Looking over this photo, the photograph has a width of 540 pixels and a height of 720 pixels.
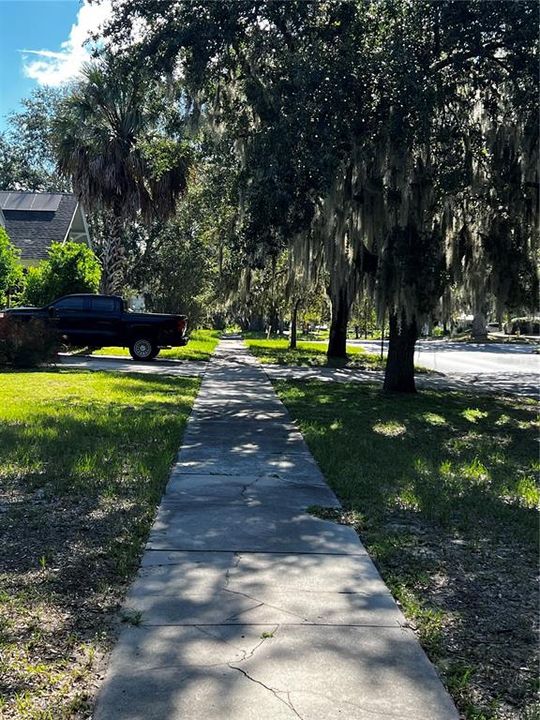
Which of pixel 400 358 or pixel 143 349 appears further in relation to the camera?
pixel 143 349

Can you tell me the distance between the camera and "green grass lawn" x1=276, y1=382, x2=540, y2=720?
3330 millimetres

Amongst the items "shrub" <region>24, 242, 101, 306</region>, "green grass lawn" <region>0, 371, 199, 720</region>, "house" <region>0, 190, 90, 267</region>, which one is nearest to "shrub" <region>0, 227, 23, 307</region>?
"shrub" <region>24, 242, 101, 306</region>

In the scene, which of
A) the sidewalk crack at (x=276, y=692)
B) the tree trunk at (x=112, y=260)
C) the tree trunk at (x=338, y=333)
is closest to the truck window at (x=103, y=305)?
the tree trunk at (x=112, y=260)

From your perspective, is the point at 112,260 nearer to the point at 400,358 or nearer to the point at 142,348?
the point at 142,348

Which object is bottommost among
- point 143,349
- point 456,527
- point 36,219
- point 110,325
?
point 456,527

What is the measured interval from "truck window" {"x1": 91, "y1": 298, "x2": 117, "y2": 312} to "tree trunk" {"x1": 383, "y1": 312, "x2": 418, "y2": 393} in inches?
363

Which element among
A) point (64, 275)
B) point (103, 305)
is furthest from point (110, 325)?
point (64, 275)

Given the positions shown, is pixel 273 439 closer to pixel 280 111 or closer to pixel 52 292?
pixel 280 111

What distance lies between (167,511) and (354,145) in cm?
720

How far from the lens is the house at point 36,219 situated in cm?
2955

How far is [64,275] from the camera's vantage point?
22.0m

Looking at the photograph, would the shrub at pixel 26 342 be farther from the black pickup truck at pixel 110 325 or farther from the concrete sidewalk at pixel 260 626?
the concrete sidewalk at pixel 260 626

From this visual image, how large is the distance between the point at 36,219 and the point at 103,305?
1284 centimetres

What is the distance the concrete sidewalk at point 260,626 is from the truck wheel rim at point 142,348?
15240mm
